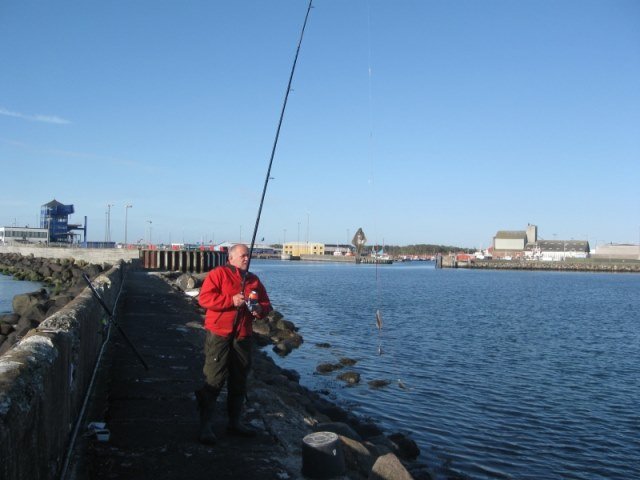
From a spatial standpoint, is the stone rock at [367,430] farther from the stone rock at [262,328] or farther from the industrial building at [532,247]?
the industrial building at [532,247]

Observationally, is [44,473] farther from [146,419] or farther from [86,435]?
[146,419]

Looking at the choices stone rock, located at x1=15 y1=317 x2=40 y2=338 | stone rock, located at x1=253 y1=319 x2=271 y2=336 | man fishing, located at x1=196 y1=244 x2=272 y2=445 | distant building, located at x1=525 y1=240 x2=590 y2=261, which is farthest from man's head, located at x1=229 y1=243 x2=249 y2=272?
distant building, located at x1=525 y1=240 x2=590 y2=261

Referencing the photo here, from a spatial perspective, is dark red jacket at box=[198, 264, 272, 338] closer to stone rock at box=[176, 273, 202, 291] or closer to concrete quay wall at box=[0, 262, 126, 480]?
concrete quay wall at box=[0, 262, 126, 480]

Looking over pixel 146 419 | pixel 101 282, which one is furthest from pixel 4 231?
pixel 146 419

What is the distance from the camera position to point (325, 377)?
1542cm

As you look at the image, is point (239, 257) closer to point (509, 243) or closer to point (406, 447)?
point (406, 447)

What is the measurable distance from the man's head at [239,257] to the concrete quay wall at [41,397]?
1685mm

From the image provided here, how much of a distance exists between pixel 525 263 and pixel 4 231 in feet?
342

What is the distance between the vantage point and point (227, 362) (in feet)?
18.2

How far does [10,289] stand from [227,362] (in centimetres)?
3916

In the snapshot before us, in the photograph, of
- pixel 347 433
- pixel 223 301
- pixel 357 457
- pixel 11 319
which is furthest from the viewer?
pixel 11 319

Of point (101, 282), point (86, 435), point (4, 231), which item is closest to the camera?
point (86, 435)

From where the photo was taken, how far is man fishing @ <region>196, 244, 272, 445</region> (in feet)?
18.0

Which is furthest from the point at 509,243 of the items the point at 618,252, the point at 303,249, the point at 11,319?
the point at 11,319
